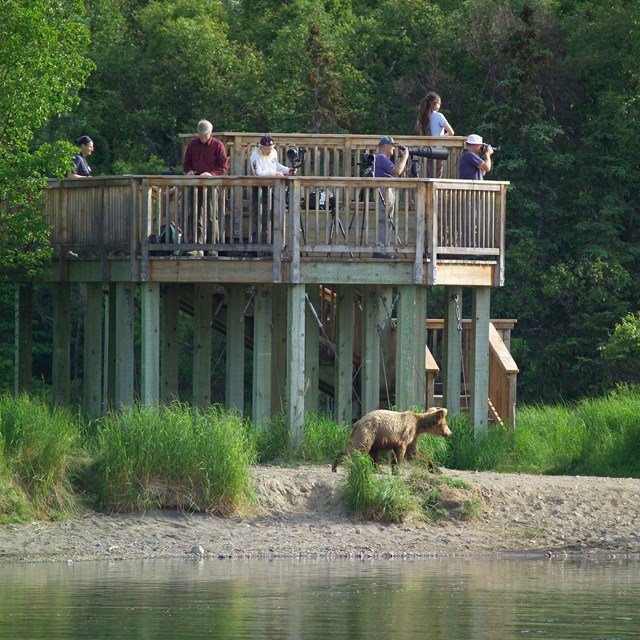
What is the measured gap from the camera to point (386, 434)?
19.5 meters

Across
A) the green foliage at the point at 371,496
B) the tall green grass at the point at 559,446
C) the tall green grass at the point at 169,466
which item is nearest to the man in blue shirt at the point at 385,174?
the tall green grass at the point at 559,446

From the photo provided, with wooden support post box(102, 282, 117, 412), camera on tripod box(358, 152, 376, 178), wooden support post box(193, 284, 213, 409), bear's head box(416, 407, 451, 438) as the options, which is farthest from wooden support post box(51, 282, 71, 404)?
bear's head box(416, 407, 451, 438)

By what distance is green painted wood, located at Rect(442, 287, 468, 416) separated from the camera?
22297 mm

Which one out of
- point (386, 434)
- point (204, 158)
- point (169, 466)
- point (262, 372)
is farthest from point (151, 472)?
point (204, 158)

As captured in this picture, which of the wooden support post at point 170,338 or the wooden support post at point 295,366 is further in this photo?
the wooden support post at point 170,338

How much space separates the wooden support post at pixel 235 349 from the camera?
23.3 metres

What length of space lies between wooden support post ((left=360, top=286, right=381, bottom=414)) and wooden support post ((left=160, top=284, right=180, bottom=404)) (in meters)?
2.90

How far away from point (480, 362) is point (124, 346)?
14.2 ft

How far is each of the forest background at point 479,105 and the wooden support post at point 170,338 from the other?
5.00 metres

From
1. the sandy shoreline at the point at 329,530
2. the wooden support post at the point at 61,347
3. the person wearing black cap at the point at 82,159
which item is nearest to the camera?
the sandy shoreline at the point at 329,530

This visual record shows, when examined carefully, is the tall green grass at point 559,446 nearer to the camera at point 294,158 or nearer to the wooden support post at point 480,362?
the wooden support post at point 480,362

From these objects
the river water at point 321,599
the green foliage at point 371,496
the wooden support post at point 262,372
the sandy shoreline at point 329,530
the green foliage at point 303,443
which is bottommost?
the river water at point 321,599

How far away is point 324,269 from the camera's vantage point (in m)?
21.1

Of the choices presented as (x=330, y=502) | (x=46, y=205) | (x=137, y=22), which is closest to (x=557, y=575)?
(x=330, y=502)
